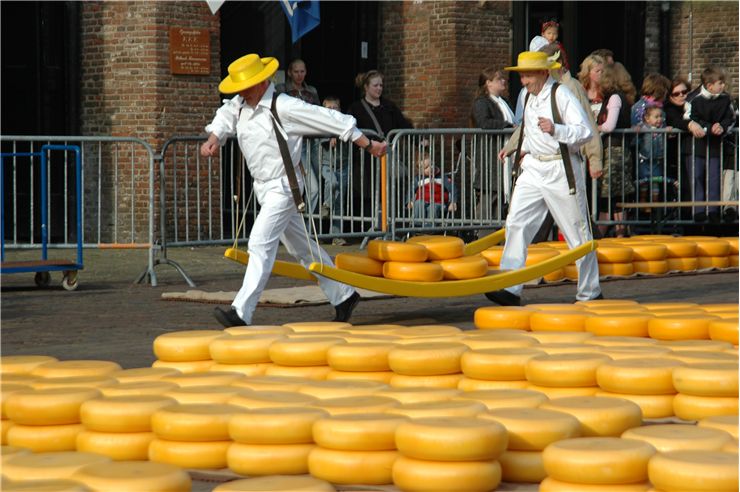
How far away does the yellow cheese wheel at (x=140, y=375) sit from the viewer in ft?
21.3

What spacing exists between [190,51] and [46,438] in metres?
11.2

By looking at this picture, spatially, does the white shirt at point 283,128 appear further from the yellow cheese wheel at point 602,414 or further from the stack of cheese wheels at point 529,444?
the stack of cheese wheels at point 529,444

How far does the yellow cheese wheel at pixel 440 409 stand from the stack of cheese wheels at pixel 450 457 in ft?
1.05

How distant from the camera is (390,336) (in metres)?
7.31

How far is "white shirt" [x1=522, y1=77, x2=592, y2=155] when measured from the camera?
987 cm

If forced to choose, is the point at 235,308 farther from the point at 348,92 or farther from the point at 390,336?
the point at 348,92

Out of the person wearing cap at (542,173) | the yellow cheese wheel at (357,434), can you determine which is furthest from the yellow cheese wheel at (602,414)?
the person wearing cap at (542,173)

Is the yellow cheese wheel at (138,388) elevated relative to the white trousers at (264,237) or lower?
lower

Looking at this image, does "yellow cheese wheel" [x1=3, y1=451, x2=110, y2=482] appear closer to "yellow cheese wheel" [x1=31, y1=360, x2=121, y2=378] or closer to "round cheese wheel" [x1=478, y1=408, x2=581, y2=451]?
"round cheese wheel" [x1=478, y1=408, x2=581, y2=451]

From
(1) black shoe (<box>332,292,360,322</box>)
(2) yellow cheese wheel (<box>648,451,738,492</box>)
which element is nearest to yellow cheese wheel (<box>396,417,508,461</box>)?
(2) yellow cheese wheel (<box>648,451,738,492</box>)

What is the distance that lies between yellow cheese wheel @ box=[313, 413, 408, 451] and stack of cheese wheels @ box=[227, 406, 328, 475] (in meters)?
0.10

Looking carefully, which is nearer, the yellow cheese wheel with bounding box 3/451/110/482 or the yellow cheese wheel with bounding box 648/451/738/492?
the yellow cheese wheel with bounding box 648/451/738/492

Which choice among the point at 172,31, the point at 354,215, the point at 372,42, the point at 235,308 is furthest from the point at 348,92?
the point at 235,308

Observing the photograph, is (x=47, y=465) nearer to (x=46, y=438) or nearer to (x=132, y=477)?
(x=132, y=477)
